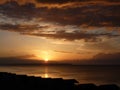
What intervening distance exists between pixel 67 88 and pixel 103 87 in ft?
12.8

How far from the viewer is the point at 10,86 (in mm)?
33250

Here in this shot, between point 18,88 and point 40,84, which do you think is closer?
point 18,88

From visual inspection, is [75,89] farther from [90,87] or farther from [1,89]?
[1,89]

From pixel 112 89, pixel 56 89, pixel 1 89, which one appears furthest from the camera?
pixel 112 89

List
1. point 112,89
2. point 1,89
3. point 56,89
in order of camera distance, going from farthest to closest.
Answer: point 112,89 → point 56,89 → point 1,89

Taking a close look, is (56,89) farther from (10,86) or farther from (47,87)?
(10,86)

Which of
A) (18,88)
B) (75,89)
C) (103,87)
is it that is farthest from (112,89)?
(18,88)

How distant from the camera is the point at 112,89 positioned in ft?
116

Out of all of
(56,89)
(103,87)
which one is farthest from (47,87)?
(103,87)

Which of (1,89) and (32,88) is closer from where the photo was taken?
(1,89)

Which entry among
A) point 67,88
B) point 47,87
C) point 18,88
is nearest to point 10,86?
point 18,88

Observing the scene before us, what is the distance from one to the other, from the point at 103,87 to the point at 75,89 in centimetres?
326

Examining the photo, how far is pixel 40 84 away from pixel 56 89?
3330 millimetres

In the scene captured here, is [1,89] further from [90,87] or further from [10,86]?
[90,87]
